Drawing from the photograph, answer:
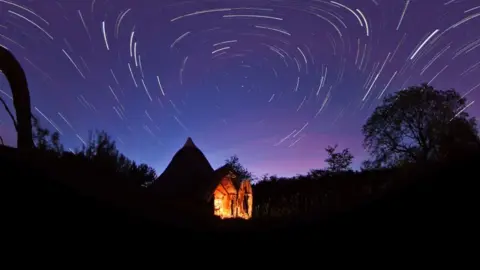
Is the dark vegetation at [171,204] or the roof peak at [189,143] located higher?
the roof peak at [189,143]

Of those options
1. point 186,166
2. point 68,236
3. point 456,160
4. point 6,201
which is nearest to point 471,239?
point 456,160

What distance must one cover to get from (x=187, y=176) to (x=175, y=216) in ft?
34.9

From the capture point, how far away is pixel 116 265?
486cm

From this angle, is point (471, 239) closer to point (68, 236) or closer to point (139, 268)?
point (139, 268)

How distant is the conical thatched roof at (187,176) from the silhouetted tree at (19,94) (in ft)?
29.1

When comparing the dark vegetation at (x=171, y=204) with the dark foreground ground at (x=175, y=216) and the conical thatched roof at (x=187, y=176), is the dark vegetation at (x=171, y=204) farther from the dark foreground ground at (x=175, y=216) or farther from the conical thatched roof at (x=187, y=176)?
the conical thatched roof at (x=187, y=176)

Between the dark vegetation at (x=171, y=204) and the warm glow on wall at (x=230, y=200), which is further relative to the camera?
the warm glow on wall at (x=230, y=200)

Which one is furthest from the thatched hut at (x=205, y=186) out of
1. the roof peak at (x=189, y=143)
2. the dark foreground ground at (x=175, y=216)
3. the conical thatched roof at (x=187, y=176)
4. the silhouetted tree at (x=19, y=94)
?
the dark foreground ground at (x=175, y=216)

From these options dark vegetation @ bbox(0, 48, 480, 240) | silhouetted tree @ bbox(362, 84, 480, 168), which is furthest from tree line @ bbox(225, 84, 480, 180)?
dark vegetation @ bbox(0, 48, 480, 240)

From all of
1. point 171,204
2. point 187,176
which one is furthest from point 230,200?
point 171,204

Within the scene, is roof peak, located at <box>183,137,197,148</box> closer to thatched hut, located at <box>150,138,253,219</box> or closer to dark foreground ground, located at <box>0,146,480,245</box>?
thatched hut, located at <box>150,138,253,219</box>

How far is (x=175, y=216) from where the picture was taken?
665 centimetres

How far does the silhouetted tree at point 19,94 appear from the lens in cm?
725

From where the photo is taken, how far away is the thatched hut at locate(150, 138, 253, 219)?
16.2m
